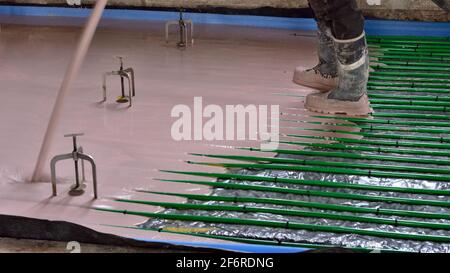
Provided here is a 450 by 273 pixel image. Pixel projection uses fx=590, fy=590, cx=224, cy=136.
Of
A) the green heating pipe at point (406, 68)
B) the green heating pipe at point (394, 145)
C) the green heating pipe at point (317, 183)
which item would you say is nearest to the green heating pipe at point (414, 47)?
the green heating pipe at point (406, 68)

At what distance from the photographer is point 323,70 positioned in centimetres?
315

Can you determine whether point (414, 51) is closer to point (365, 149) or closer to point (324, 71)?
point (324, 71)

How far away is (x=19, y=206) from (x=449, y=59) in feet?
9.33

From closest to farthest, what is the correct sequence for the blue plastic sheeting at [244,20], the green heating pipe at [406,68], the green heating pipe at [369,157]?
1. the green heating pipe at [369,157]
2. the green heating pipe at [406,68]
3. the blue plastic sheeting at [244,20]

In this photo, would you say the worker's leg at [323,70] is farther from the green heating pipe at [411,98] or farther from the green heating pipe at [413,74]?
the green heating pipe at [413,74]

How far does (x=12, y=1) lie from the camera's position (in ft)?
16.6

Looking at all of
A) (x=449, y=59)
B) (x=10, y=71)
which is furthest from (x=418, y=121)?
(x=10, y=71)

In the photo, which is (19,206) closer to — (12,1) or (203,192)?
(203,192)

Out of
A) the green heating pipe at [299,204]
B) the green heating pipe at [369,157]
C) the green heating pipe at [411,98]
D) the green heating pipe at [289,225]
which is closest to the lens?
A: the green heating pipe at [289,225]

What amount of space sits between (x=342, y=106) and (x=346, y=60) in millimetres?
245

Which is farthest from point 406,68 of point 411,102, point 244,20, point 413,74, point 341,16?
point 244,20

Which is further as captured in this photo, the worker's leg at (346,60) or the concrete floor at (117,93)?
the worker's leg at (346,60)

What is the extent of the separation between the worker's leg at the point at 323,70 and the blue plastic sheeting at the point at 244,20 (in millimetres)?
1449

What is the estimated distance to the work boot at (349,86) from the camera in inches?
108
